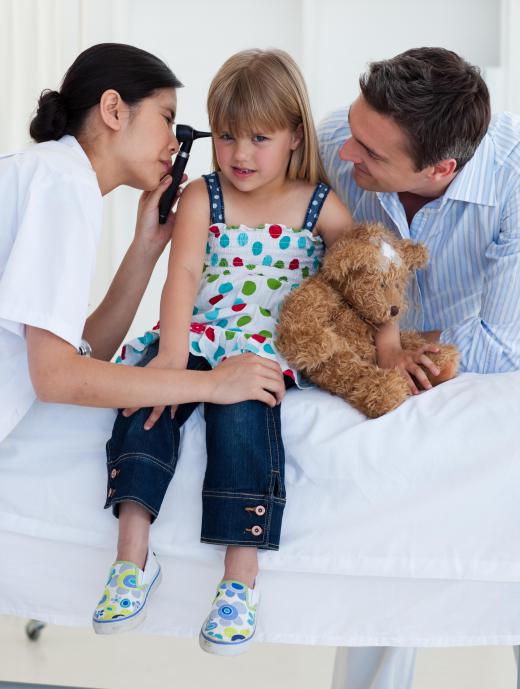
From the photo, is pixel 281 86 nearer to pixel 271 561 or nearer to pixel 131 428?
pixel 131 428

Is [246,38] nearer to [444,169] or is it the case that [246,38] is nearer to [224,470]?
[444,169]

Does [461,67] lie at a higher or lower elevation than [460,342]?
higher

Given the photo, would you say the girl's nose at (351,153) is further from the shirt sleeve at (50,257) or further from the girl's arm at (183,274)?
the shirt sleeve at (50,257)

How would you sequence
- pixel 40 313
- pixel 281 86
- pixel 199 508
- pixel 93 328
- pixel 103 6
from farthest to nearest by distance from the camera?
pixel 103 6 < pixel 93 328 < pixel 281 86 < pixel 199 508 < pixel 40 313

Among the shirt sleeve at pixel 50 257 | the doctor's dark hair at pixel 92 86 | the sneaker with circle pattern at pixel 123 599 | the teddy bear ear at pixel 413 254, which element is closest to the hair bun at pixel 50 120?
the doctor's dark hair at pixel 92 86

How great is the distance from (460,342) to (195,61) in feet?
8.56

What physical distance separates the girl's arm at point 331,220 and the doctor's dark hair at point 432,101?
0.18m

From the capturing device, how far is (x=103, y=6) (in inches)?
143

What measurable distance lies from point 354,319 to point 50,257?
56 centimetres

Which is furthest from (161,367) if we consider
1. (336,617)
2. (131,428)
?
(336,617)

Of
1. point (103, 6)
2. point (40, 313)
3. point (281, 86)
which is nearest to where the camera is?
point (40, 313)

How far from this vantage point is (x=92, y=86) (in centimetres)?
147

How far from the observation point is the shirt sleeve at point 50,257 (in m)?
1.22

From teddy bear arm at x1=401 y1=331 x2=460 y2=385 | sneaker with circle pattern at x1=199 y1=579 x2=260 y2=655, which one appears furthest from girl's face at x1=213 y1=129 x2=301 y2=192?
sneaker with circle pattern at x1=199 y1=579 x2=260 y2=655
